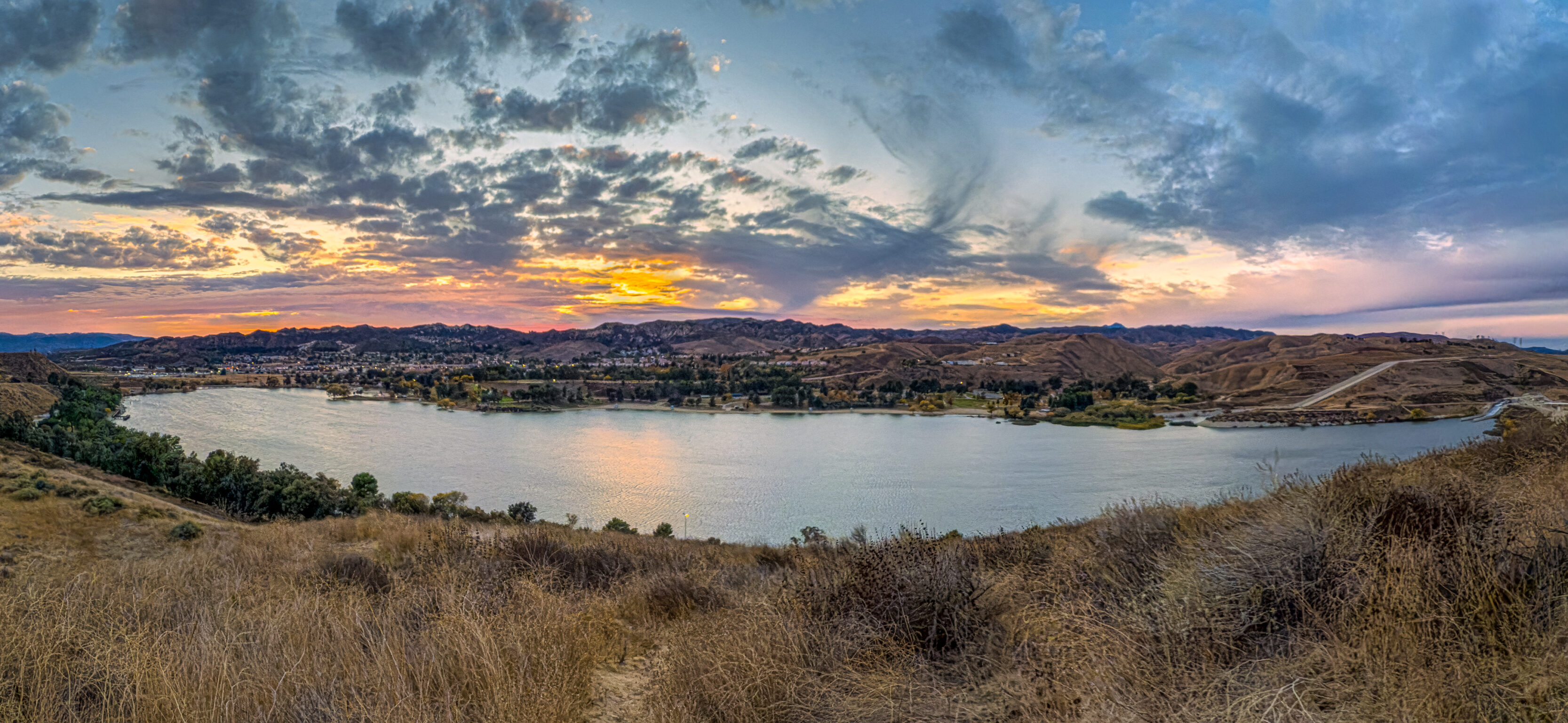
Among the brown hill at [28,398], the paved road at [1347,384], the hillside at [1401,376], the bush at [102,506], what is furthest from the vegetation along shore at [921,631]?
the brown hill at [28,398]

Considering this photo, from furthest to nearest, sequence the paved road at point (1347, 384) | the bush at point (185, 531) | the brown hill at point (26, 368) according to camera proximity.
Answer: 1. the brown hill at point (26, 368)
2. the paved road at point (1347, 384)
3. the bush at point (185, 531)

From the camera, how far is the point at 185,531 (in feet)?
33.5

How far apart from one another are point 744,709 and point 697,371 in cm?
9693

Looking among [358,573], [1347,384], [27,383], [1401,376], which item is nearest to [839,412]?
[1347,384]

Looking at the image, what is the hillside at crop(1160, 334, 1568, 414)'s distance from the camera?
34.1m

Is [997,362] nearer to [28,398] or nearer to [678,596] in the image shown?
[678,596]

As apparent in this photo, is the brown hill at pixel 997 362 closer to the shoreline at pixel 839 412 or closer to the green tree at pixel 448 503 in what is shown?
the shoreline at pixel 839 412

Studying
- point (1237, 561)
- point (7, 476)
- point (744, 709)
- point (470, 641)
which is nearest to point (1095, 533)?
point (1237, 561)

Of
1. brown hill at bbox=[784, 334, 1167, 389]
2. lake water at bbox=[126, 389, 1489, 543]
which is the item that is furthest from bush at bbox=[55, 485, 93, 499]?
brown hill at bbox=[784, 334, 1167, 389]

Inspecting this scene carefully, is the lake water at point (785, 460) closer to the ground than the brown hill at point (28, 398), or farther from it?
closer to the ground

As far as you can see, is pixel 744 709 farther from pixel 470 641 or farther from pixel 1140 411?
pixel 1140 411

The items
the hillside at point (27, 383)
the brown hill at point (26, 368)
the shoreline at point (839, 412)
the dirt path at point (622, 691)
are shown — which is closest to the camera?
the dirt path at point (622, 691)

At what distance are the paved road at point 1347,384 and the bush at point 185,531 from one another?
60.2 meters

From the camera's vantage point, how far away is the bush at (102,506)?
10672 mm
